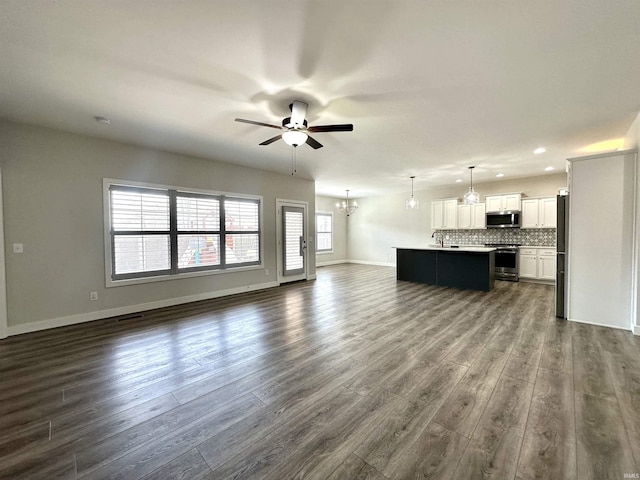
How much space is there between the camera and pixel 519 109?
3.20 meters

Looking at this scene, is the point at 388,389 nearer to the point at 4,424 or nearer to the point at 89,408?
the point at 89,408

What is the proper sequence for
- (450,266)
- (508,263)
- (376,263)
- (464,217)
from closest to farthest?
(450,266), (508,263), (464,217), (376,263)

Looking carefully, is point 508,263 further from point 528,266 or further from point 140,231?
point 140,231

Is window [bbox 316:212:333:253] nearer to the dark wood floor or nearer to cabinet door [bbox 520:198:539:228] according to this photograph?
cabinet door [bbox 520:198:539:228]

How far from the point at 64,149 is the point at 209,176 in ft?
6.92

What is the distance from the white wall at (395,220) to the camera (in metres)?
7.50

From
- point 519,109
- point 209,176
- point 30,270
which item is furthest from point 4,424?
point 519,109

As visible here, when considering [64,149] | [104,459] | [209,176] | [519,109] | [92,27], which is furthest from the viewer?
[209,176]

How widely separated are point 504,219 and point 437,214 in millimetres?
1801

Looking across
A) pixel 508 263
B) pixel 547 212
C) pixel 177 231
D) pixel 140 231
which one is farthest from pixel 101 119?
pixel 547 212

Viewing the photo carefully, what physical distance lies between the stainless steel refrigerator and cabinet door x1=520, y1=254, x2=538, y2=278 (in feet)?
9.79

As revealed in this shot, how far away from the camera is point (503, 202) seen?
7070 mm

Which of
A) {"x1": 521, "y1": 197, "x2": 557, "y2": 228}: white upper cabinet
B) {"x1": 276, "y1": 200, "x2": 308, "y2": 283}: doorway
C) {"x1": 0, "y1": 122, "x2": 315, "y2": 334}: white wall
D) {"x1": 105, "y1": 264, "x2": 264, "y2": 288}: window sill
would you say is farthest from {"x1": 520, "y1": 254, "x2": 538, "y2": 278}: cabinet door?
{"x1": 0, "y1": 122, "x2": 315, "y2": 334}: white wall

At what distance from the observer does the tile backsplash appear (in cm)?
686
